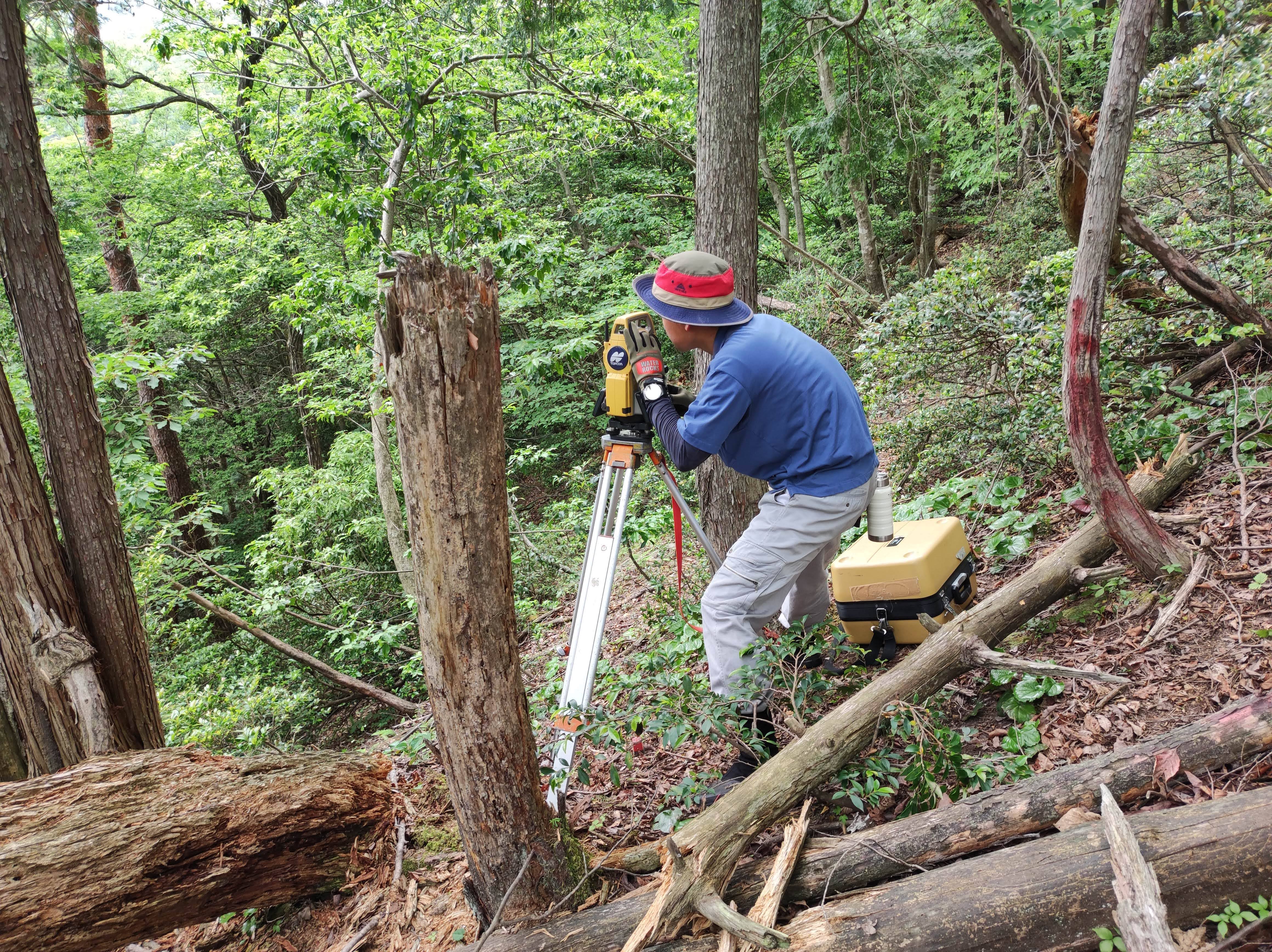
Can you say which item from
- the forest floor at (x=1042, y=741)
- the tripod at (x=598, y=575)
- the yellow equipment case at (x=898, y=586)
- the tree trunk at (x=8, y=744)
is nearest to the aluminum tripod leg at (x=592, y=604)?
the tripod at (x=598, y=575)

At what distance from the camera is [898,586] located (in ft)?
10.9

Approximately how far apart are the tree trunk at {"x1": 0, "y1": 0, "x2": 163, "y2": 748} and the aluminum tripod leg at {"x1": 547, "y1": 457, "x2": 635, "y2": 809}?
83.4 inches

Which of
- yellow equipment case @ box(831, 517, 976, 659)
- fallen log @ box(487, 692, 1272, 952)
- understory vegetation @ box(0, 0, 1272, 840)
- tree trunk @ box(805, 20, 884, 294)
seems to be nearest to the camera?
fallen log @ box(487, 692, 1272, 952)

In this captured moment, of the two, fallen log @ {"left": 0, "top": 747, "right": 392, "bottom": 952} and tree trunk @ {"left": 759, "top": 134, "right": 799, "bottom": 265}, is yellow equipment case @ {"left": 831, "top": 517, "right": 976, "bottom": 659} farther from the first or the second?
tree trunk @ {"left": 759, "top": 134, "right": 799, "bottom": 265}

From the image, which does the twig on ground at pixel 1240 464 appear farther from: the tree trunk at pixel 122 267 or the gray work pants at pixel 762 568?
the tree trunk at pixel 122 267

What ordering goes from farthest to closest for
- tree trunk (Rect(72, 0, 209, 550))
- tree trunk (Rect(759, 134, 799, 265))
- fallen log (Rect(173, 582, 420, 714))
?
tree trunk (Rect(759, 134, 799, 265)) → tree trunk (Rect(72, 0, 209, 550)) → fallen log (Rect(173, 582, 420, 714))

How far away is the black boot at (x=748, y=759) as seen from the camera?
2.69 meters

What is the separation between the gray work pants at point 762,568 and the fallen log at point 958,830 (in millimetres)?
696

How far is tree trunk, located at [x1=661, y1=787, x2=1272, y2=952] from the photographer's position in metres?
1.86

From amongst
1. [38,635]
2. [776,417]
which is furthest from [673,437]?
[38,635]

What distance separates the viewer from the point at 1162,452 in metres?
4.21

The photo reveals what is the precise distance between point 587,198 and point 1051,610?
37.9ft

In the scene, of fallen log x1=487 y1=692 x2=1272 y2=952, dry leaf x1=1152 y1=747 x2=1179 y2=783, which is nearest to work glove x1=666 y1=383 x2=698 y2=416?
fallen log x1=487 y1=692 x2=1272 y2=952

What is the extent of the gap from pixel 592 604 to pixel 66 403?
260 centimetres
